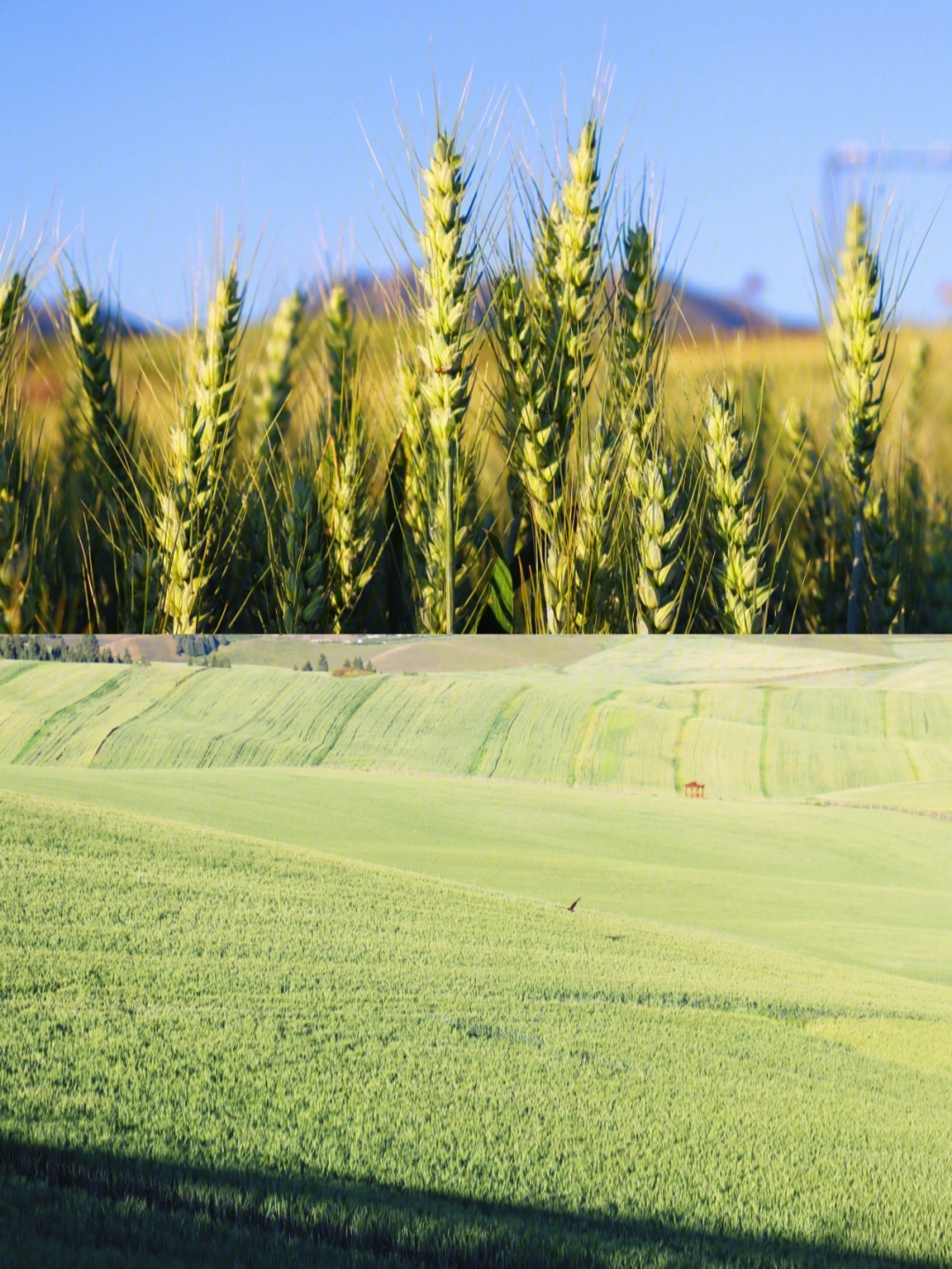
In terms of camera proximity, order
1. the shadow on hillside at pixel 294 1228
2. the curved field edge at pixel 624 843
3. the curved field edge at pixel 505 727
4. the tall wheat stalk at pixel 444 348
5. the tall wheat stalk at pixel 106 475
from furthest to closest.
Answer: the tall wheat stalk at pixel 106 475, the tall wheat stalk at pixel 444 348, the curved field edge at pixel 505 727, the curved field edge at pixel 624 843, the shadow on hillside at pixel 294 1228

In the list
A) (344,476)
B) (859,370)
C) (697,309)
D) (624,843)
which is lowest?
(624,843)

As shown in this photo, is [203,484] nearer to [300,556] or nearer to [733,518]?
[300,556]

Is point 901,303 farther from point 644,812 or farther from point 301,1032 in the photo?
point 301,1032

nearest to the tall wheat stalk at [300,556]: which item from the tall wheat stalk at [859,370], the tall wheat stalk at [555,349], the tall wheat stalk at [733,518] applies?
the tall wheat stalk at [555,349]

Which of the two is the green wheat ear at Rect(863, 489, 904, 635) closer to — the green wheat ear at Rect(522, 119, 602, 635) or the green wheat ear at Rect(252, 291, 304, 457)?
the green wheat ear at Rect(522, 119, 602, 635)

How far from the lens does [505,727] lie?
6.82 feet

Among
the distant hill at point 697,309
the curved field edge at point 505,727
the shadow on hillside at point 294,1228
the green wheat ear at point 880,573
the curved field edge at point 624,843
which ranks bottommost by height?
the shadow on hillside at point 294,1228

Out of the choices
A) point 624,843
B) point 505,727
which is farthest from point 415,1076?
point 505,727

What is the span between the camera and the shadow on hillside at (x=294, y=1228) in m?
1.17

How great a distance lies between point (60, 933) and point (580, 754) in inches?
39.4

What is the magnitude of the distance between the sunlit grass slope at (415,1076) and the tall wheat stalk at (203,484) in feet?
1.78

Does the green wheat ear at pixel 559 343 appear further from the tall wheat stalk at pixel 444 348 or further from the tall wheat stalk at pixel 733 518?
the tall wheat stalk at pixel 733 518

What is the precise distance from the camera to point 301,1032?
1.47 m

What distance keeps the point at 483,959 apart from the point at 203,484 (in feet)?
3.89
